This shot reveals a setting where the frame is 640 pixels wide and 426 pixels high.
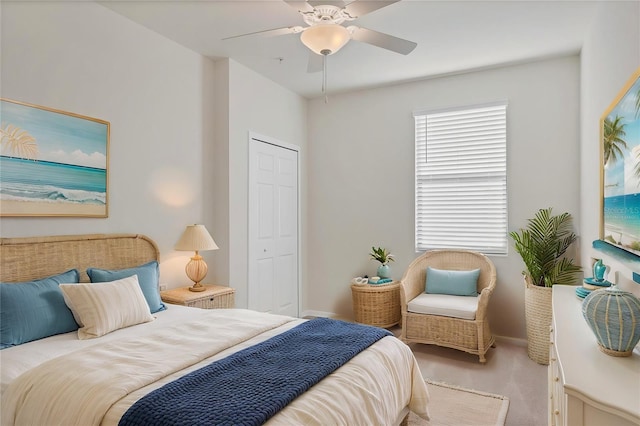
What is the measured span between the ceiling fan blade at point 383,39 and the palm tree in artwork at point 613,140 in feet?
3.90

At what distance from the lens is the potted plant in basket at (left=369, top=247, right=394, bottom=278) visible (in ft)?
14.6

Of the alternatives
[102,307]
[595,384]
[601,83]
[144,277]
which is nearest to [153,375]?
[102,307]

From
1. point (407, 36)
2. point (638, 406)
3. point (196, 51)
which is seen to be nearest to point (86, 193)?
point (196, 51)

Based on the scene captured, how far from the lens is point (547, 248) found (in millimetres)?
3557

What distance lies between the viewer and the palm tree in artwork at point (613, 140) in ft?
6.40

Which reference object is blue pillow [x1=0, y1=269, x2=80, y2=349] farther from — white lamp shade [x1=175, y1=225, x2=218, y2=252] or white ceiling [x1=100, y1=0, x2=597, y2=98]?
white ceiling [x1=100, y1=0, x2=597, y2=98]

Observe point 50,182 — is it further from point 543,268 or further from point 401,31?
point 543,268

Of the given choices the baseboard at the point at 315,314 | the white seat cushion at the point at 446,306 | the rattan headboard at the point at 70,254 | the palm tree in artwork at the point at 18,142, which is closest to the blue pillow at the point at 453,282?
the white seat cushion at the point at 446,306

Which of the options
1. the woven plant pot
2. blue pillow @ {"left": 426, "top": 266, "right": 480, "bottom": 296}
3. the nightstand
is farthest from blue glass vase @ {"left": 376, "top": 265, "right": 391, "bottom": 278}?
the nightstand

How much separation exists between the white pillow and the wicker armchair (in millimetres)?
2388

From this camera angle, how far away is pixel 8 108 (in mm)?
2396

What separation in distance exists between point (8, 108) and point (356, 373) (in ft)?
8.36

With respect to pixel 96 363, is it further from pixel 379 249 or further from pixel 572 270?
pixel 572 270

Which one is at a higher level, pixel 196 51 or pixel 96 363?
pixel 196 51
